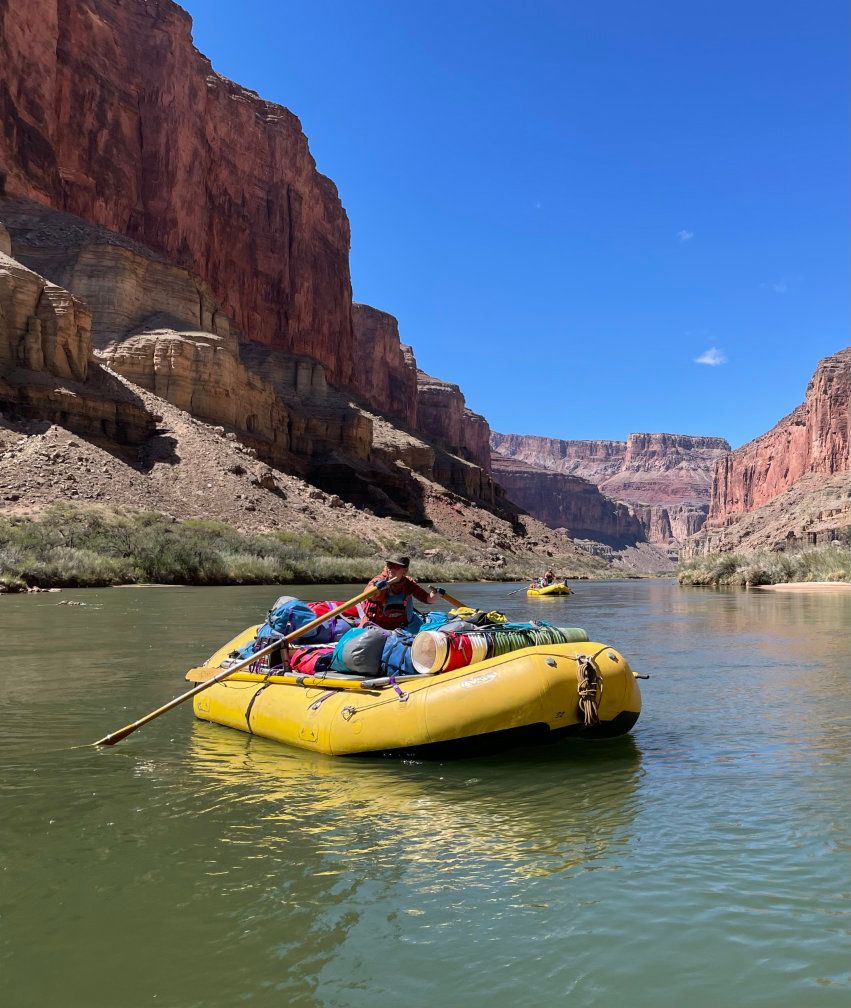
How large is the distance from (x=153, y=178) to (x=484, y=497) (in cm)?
4152

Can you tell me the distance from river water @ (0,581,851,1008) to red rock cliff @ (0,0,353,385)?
5512cm

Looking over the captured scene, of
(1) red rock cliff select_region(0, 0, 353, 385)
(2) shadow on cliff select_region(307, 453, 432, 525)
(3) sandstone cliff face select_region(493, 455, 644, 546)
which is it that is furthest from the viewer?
(3) sandstone cliff face select_region(493, 455, 644, 546)

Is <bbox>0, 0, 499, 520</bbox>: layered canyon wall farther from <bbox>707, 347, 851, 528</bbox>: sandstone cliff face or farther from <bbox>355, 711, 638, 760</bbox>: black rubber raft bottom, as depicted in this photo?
<bbox>355, 711, 638, 760</bbox>: black rubber raft bottom

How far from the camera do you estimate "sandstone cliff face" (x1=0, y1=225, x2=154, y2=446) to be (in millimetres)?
37469

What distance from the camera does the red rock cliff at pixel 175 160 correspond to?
5569 centimetres

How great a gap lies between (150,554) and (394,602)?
2263cm

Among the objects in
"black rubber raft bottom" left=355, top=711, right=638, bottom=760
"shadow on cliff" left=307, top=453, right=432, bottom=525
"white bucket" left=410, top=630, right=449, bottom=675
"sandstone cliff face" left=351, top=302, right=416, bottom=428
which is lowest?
"black rubber raft bottom" left=355, top=711, right=638, bottom=760

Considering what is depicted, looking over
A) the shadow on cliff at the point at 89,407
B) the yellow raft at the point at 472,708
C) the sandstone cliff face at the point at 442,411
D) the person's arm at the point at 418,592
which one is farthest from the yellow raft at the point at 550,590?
the sandstone cliff face at the point at 442,411

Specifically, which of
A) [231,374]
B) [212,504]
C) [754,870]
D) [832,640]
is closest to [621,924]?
[754,870]

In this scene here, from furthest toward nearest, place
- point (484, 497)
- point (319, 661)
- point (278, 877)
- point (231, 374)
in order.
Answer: point (484, 497) < point (231, 374) < point (319, 661) < point (278, 877)

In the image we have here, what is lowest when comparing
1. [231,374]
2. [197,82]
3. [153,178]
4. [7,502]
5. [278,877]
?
[278,877]

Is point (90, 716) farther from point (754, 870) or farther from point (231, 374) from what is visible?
point (231, 374)

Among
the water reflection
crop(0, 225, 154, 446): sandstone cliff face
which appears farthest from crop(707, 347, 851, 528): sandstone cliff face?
the water reflection

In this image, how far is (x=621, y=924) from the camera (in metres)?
3.56
